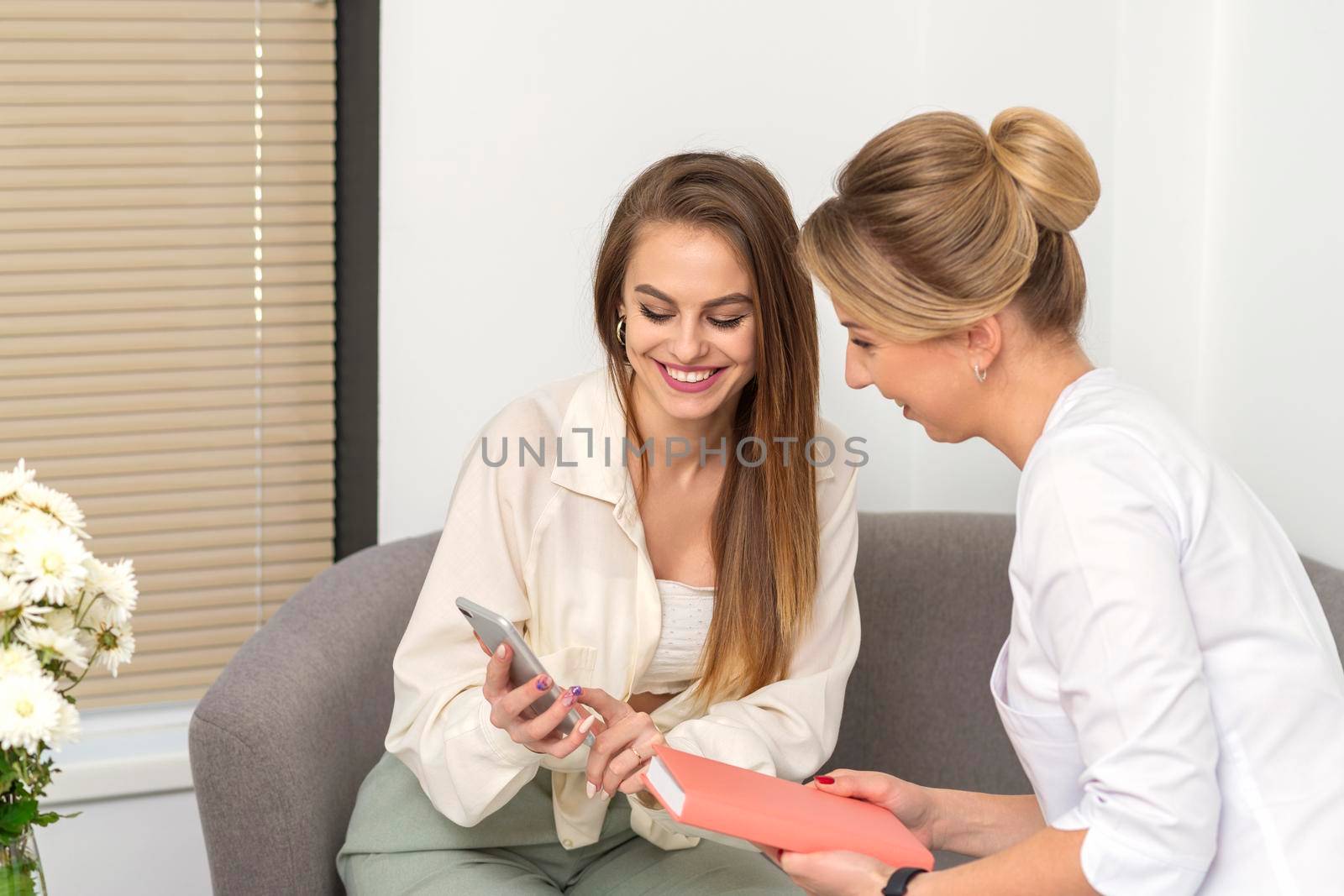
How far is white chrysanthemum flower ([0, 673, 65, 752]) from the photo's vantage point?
1105 millimetres

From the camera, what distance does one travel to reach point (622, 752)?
5.12ft

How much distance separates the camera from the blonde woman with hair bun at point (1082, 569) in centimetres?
108

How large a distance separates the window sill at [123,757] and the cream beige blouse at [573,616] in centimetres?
85

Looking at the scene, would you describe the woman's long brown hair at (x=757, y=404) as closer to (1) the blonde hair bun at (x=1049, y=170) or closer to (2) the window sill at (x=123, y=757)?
(1) the blonde hair bun at (x=1049, y=170)

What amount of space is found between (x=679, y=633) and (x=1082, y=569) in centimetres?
87

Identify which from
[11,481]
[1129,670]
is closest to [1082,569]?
[1129,670]

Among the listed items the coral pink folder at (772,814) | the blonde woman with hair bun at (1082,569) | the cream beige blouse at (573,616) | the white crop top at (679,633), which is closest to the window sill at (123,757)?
the cream beige blouse at (573,616)

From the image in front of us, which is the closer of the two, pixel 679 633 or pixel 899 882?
pixel 899 882

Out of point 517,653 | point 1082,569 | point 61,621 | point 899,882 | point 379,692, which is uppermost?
point 1082,569

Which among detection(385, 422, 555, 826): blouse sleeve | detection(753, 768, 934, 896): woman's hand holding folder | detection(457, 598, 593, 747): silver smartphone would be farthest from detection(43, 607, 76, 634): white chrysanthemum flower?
detection(753, 768, 934, 896): woman's hand holding folder

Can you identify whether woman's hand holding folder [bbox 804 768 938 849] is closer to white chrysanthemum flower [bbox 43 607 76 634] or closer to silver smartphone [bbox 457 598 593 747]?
silver smartphone [bbox 457 598 593 747]

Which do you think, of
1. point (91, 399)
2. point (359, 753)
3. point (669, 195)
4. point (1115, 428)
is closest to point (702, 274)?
point (669, 195)

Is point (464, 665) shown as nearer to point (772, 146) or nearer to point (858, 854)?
point (858, 854)

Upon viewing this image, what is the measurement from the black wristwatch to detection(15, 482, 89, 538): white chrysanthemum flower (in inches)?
33.4
